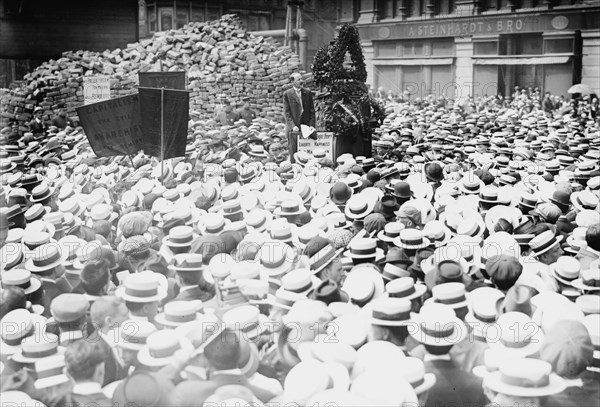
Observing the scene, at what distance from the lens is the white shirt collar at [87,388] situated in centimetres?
270

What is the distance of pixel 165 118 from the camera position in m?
6.40

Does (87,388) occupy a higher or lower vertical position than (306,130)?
lower

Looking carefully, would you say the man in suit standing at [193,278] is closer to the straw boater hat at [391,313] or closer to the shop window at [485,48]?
the straw boater hat at [391,313]

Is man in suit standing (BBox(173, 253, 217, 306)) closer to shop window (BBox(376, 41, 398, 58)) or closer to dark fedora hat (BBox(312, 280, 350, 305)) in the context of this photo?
dark fedora hat (BBox(312, 280, 350, 305))

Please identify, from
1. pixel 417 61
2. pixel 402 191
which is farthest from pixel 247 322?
pixel 417 61

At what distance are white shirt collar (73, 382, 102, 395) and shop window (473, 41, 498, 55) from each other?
1146 cm

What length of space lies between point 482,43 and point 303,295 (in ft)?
36.4

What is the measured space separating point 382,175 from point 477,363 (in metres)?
3.38

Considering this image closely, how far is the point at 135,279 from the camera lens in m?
3.24

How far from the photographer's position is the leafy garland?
8633 mm

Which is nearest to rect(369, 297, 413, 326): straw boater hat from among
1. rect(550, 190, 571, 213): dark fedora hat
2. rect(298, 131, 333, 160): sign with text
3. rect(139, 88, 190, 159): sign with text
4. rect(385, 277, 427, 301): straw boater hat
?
rect(385, 277, 427, 301): straw boater hat

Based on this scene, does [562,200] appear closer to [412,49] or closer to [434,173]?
[434,173]

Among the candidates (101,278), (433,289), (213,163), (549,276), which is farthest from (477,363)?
(213,163)

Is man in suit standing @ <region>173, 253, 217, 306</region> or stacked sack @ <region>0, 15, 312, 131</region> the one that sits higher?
stacked sack @ <region>0, 15, 312, 131</region>
